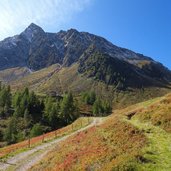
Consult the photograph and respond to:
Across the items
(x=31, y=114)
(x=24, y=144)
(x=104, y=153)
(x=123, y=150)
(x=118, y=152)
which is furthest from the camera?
(x=31, y=114)

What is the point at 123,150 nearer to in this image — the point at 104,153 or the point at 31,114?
the point at 104,153

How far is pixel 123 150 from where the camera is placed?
29.7 m

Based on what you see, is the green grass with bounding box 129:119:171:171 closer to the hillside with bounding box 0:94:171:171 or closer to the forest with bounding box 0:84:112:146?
the hillside with bounding box 0:94:171:171

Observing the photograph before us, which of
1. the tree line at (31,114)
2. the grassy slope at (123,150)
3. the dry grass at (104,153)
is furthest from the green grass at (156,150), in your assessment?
the tree line at (31,114)

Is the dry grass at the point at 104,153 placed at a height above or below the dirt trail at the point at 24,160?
above

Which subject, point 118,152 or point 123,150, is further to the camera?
point 123,150

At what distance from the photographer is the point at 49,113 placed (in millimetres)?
140625

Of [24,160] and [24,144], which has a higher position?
[24,144]

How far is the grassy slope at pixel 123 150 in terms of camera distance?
2623 centimetres

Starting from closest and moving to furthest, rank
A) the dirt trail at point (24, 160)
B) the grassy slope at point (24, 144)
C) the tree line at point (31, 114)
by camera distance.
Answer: the dirt trail at point (24, 160)
the grassy slope at point (24, 144)
the tree line at point (31, 114)

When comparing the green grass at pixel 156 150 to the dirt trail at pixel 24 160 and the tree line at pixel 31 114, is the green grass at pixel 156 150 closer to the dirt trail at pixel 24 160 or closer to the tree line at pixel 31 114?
the dirt trail at pixel 24 160

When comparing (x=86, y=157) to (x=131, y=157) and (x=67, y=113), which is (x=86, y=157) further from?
(x=67, y=113)

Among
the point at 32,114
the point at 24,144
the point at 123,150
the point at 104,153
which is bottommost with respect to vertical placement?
the point at 24,144

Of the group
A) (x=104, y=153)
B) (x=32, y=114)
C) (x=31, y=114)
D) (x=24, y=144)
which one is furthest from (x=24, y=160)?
(x=32, y=114)
